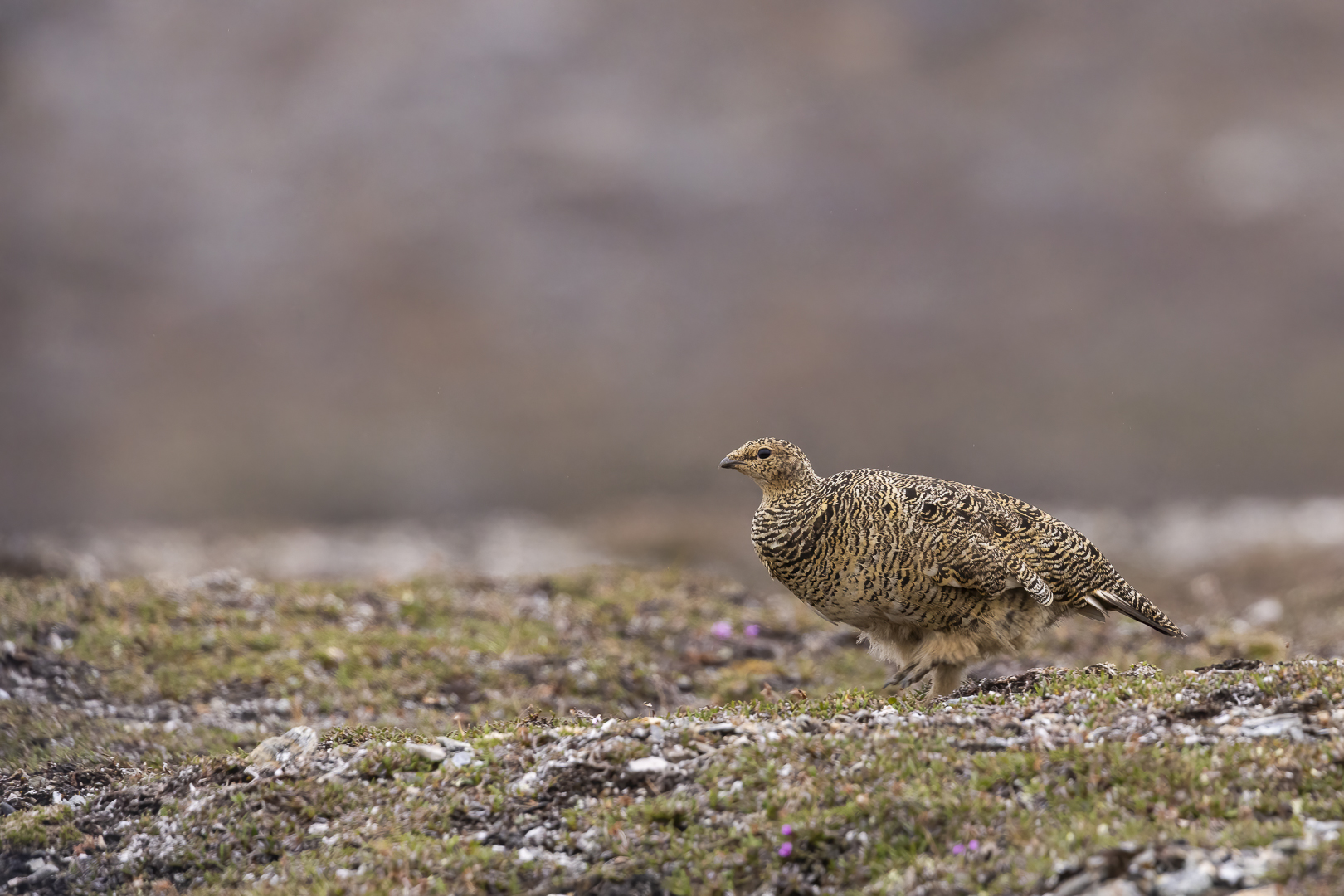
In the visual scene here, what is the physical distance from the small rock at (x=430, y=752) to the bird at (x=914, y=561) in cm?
292

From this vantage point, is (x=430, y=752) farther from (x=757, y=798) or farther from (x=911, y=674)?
(x=911, y=674)

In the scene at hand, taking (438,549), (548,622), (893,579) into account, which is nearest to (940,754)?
(893,579)

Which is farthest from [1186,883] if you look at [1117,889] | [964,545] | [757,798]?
[964,545]

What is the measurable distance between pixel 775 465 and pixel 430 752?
3368 millimetres

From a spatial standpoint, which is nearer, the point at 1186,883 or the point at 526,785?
the point at 1186,883

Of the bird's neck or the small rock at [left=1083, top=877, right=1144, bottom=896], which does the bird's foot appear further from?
the small rock at [left=1083, top=877, right=1144, bottom=896]

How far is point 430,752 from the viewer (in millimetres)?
6059

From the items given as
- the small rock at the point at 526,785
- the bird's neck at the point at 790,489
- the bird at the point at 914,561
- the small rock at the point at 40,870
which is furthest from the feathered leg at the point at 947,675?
the small rock at the point at 40,870

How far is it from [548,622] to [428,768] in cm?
689

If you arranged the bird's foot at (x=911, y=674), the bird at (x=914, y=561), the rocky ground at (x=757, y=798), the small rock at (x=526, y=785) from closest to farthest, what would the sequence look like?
the rocky ground at (x=757, y=798) → the small rock at (x=526, y=785) → the bird at (x=914, y=561) → the bird's foot at (x=911, y=674)

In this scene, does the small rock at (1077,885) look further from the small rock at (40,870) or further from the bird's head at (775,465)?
the small rock at (40,870)

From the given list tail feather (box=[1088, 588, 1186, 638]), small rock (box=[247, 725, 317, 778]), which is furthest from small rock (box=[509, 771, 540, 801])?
tail feather (box=[1088, 588, 1186, 638])

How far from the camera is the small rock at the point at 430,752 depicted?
6.03 meters

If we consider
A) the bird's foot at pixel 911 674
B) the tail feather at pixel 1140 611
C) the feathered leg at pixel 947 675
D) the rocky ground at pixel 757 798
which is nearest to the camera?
the rocky ground at pixel 757 798
